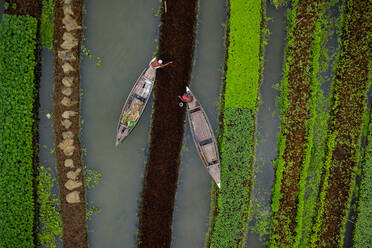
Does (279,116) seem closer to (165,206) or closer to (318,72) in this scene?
(318,72)

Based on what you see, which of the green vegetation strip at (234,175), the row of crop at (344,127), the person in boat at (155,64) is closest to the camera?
the person in boat at (155,64)

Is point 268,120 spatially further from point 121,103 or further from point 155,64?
point 121,103

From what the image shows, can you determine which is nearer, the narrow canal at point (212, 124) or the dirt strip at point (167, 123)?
the dirt strip at point (167, 123)

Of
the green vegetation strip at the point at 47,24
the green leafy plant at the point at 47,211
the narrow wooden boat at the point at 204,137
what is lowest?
the green leafy plant at the point at 47,211

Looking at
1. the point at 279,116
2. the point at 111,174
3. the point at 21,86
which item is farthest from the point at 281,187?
the point at 21,86

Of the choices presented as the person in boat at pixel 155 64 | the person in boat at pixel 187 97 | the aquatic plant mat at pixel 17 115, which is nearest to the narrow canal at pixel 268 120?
the person in boat at pixel 187 97

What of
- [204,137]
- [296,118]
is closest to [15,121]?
[204,137]

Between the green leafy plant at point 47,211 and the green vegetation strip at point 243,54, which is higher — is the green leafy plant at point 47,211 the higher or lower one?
the lower one

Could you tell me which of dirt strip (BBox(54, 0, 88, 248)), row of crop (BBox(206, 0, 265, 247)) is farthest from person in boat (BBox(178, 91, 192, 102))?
dirt strip (BBox(54, 0, 88, 248))

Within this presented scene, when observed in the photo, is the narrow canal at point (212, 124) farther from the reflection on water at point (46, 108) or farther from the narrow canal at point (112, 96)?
the reflection on water at point (46, 108)
